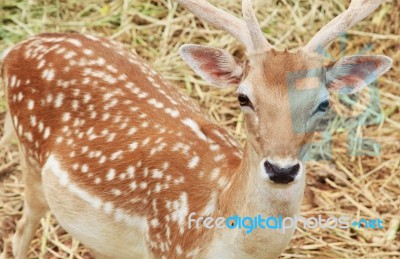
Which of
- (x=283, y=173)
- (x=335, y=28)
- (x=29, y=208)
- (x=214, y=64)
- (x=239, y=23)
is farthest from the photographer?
(x=29, y=208)

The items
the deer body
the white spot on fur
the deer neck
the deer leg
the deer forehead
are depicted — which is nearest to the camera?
the deer forehead

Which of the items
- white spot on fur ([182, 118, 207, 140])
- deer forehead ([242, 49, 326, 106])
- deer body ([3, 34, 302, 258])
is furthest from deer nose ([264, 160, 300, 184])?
white spot on fur ([182, 118, 207, 140])

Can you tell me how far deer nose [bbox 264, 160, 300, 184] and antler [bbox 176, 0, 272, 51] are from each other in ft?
1.69

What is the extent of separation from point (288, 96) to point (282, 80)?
2.7 inches

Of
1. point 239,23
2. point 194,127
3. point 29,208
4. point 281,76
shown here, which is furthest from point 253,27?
point 29,208

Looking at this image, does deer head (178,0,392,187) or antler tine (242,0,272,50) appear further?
antler tine (242,0,272,50)

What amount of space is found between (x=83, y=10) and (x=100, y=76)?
2.52m

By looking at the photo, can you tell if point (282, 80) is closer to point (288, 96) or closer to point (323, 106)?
point (288, 96)

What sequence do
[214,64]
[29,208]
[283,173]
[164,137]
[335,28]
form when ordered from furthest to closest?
1. [29,208]
2. [164,137]
3. [214,64]
4. [335,28]
5. [283,173]

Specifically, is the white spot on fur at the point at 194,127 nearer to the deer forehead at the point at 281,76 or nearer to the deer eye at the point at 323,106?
the deer forehead at the point at 281,76

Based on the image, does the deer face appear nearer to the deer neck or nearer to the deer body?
the deer neck

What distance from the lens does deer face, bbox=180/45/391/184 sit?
270 centimetres

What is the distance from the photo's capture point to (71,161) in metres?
3.74

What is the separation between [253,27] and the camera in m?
2.92
